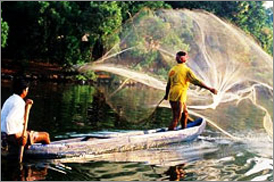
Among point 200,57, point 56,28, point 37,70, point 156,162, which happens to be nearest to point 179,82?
point 200,57

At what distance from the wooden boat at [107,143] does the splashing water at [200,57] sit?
908mm

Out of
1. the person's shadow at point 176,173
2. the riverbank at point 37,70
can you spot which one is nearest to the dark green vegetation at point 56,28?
the riverbank at point 37,70

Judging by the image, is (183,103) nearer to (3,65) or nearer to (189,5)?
(3,65)

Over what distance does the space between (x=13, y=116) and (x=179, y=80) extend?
142 inches

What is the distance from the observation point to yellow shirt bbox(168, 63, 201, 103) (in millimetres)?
9078

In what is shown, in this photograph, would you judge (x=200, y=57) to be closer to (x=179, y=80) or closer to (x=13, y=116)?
(x=179, y=80)

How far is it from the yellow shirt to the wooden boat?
0.67 m

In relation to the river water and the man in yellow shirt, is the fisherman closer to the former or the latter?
the river water

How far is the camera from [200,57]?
9.94 metres

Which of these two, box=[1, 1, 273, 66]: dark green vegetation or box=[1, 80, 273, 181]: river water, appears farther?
box=[1, 1, 273, 66]: dark green vegetation

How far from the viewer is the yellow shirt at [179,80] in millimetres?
9078

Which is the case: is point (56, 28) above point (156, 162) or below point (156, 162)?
above

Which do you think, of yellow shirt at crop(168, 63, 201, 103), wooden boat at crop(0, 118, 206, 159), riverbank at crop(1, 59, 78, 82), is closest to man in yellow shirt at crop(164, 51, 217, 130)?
yellow shirt at crop(168, 63, 201, 103)

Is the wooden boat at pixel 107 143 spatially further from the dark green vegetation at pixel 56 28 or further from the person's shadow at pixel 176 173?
the dark green vegetation at pixel 56 28
